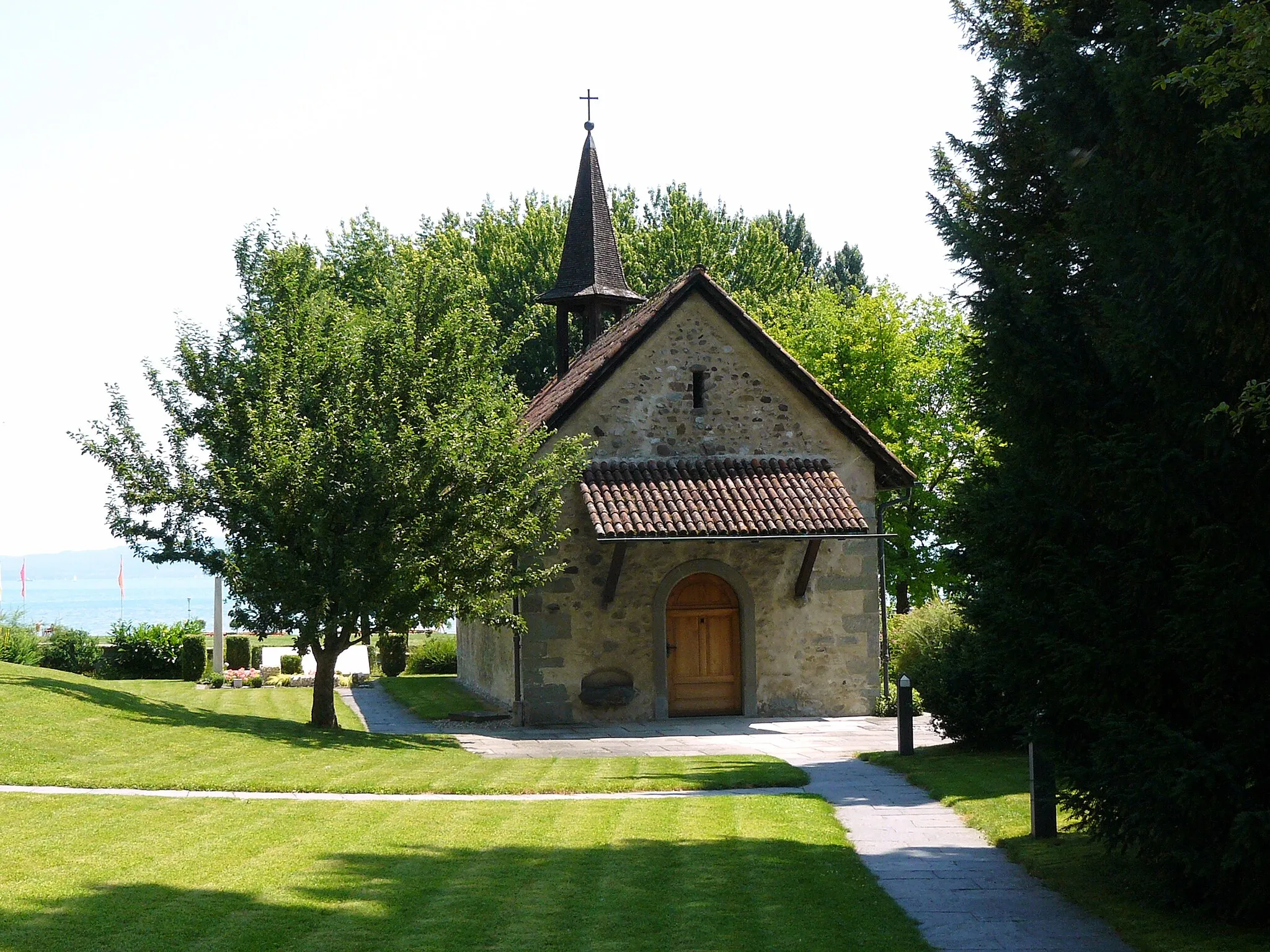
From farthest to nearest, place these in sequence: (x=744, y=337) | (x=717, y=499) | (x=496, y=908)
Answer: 1. (x=744, y=337)
2. (x=717, y=499)
3. (x=496, y=908)

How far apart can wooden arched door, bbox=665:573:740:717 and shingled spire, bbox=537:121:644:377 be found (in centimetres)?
759

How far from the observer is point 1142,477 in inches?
299

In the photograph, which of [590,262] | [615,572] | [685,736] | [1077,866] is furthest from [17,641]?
[1077,866]

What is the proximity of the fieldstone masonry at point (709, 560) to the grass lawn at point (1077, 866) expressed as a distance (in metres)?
7.15

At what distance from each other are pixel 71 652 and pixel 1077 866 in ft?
83.5

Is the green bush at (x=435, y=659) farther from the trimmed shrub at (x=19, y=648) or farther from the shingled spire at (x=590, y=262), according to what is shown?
the shingled spire at (x=590, y=262)

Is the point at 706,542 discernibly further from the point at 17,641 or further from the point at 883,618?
the point at 17,641

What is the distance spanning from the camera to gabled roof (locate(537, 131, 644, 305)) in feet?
89.5

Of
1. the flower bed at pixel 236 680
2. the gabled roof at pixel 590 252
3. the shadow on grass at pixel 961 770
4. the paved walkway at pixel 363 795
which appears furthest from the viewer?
the flower bed at pixel 236 680

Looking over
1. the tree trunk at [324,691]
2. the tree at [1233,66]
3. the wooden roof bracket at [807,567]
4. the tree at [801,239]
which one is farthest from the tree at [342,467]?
the tree at [801,239]

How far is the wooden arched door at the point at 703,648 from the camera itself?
74.3 ft

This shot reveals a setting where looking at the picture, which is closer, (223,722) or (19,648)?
(223,722)

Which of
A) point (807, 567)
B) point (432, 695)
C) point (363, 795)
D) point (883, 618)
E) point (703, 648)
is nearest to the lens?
point (363, 795)

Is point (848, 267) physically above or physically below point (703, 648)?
above
